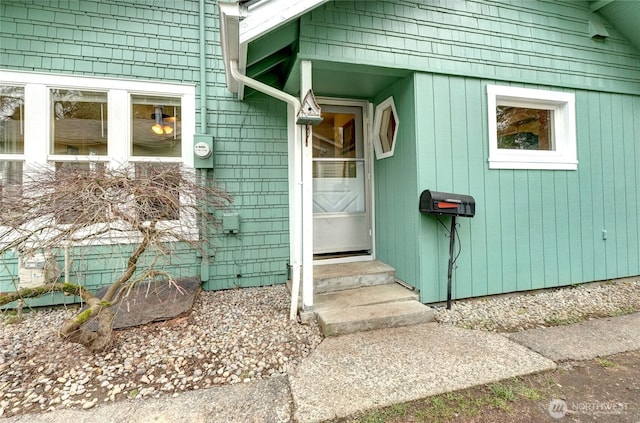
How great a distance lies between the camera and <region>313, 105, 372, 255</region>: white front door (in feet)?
13.8

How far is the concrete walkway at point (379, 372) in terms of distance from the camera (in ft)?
5.75

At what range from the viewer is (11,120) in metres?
3.37

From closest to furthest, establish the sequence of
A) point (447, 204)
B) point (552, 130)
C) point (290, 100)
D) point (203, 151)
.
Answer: point (290, 100)
point (447, 204)
point (203, 151)
point (552, 130)

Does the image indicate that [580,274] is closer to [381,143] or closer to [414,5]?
[381,143]

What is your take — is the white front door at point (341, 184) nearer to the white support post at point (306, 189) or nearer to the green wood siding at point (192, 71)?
the green wood siding at point (192, 71)

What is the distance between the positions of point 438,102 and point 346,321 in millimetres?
2639

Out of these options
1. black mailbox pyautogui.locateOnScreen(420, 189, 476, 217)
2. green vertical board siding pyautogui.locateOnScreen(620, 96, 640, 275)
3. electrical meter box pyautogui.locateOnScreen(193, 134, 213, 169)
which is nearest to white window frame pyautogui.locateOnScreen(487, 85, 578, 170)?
black mailbox pyautogui.locateOnScreen(420, 189, 476, 217)

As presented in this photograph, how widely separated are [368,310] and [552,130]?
11.8 feet

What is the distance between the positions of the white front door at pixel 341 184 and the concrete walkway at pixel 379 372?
5.56ft

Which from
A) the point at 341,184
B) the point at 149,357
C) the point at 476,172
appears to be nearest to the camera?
the point at 149,357

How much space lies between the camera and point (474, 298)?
353 cm

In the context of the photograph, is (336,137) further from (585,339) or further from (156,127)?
(585,339)

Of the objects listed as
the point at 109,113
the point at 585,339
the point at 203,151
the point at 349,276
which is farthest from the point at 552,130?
the point at 109,113

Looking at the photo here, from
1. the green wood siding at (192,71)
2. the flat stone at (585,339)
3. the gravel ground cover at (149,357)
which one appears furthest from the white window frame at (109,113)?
the flat stone at (585,339)
